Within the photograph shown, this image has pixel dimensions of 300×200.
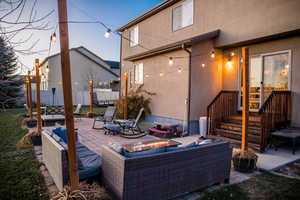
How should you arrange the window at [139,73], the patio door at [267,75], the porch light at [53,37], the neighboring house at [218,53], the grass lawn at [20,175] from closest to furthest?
the grass lawn at [20,175] < the porch light at [53,37] < the neighboring house at [218,53] < the patio door at [267,75] < the window at [139,73]

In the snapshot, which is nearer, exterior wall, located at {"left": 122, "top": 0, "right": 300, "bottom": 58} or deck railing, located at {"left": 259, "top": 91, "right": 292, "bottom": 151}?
deck railing, located at {"left": 259, "top": 91, "right": 292, "bottom": 151}

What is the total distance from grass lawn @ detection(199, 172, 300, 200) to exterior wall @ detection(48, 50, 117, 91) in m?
21.6

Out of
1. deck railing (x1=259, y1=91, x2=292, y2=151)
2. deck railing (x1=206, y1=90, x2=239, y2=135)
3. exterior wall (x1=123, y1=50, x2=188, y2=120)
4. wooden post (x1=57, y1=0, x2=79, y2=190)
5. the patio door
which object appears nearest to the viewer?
wooden post (x1=57, y1=0, x2=79, y2=190)

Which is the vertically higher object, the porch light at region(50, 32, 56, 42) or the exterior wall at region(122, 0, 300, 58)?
the exterior wall at region(122, 0, 300, 58)

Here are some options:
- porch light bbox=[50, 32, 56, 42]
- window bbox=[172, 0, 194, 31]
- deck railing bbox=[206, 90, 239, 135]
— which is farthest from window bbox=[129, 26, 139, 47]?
porch light bbox=[50, 32, 56, 42]

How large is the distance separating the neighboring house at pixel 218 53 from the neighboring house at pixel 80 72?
48.3 feet

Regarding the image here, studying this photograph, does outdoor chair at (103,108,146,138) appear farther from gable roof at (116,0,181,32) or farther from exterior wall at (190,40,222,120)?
gable roof at (116,0,181,32)

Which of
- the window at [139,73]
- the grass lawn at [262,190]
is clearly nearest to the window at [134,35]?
the window at [139,73]

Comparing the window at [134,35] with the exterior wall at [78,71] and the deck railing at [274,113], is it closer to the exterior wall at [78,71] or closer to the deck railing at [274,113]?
the deck railing at [274,113]

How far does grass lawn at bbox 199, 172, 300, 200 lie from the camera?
10.6 feet

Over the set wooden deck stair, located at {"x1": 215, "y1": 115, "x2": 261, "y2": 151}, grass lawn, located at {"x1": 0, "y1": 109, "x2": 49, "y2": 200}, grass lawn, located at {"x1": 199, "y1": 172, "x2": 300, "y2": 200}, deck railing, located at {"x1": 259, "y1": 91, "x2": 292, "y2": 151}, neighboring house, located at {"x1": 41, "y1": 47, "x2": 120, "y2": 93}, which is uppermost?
neighboring house, located at {"x1": 41, "y1": 47, "x2": 120, "y2": 93}

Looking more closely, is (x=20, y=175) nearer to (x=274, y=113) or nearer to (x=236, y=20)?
(x=274, y=113)

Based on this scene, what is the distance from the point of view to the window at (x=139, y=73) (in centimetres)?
1162

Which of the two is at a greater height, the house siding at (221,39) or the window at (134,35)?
the window at (134,35)
